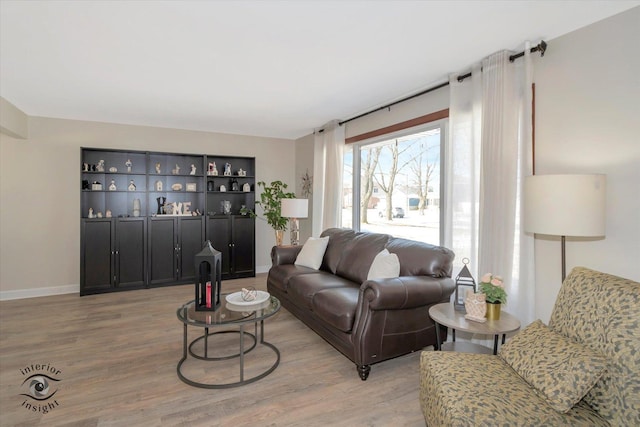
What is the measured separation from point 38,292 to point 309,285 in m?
4.16

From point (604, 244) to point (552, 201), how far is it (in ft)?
2.04

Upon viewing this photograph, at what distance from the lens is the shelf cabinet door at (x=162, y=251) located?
504 centimetres

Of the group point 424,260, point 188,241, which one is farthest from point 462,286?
point 188,241

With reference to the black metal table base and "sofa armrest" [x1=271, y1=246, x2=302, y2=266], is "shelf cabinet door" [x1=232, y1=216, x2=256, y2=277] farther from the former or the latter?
the black metal table base

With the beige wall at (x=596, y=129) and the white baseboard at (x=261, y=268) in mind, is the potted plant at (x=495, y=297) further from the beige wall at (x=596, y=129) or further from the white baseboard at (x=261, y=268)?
the white baseboard at (x=261, y=268)

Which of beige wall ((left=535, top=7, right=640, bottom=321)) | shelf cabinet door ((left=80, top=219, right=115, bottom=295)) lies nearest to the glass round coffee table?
beige wall ((left=535, top=7, right=640, bottom=321))

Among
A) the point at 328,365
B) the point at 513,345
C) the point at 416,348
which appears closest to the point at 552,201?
the point at 513,345

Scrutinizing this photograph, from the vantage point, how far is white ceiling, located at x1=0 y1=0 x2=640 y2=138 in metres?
2.06

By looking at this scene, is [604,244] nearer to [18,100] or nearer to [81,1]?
[81,1]

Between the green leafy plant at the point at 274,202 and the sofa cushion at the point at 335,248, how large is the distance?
1.52m

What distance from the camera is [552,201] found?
1.94 meters

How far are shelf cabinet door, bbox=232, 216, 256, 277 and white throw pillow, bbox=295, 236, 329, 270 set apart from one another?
176cm

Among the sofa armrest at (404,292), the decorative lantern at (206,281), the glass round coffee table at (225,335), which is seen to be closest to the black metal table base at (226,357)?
the glass round coffee table at (225,335)

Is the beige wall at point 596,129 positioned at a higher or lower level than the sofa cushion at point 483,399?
higher
